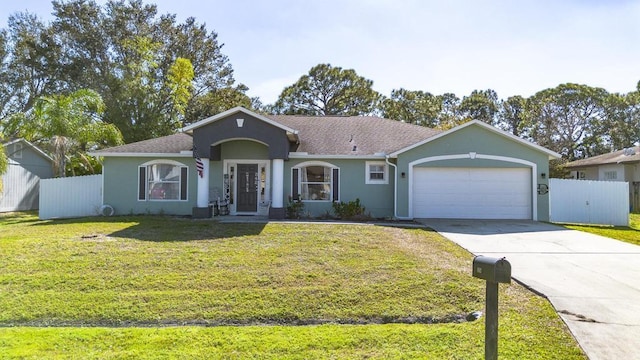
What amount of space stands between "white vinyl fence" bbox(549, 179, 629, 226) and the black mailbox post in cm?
1426

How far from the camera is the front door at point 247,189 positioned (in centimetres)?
1617

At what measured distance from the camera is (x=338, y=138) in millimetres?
17219

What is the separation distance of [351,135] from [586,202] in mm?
9756

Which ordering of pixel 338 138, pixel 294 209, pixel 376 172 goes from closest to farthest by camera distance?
pixel 294 209 → pixel 376 172 → pixel 338 138

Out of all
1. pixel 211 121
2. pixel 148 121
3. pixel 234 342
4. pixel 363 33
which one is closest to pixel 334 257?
pixel 234 342

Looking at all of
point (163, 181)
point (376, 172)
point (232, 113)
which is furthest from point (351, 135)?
point (163, 181)

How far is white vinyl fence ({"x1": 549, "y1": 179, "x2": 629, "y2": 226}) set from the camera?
1539cm

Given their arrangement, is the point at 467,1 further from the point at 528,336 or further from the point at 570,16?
Result: the point at 528,336

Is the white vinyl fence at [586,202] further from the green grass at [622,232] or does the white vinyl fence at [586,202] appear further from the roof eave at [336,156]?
the roof eave at [336,156]

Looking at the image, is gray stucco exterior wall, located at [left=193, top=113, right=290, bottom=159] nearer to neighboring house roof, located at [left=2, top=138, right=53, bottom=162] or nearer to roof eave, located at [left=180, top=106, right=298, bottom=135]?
roof eave, located at [left=180, top=106, right=298, bottom=135]

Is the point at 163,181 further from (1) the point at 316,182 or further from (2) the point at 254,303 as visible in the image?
(2) the point at 254,303

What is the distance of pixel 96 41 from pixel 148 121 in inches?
319

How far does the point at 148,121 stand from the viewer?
1106 inches

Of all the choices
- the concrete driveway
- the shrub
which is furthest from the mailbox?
the shrub
